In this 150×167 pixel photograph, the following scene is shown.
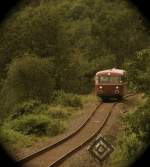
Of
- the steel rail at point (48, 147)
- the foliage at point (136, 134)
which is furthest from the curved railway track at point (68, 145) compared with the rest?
A: the foliage at point (136, 134)

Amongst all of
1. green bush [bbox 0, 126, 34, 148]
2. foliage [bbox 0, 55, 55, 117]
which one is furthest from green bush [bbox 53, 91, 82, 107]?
green bush [bbox 0, 126, 34, 148]

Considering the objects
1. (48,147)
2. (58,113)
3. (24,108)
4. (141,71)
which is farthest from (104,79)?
(141,71)

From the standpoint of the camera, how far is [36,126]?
60.8 feet

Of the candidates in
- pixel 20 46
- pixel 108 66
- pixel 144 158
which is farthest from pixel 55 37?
pixel 144 158

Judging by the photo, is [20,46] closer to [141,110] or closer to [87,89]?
[87,89]

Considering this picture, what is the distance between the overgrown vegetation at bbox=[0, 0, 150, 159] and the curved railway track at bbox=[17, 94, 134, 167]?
1.02m

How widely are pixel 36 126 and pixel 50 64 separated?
10.4 m

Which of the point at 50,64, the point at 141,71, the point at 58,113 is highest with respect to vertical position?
the point at 141,71

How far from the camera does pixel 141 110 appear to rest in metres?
11.5

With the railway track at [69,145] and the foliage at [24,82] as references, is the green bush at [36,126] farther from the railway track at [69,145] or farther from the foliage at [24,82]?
the foliage at [24,82]

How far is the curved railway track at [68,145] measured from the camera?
42.5 ft

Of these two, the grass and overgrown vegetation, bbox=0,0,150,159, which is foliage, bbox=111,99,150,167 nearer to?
overgrown vegetation, bbox=0,0,150,159

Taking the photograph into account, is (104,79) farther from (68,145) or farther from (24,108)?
(68,145)

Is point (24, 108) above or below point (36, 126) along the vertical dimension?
below
